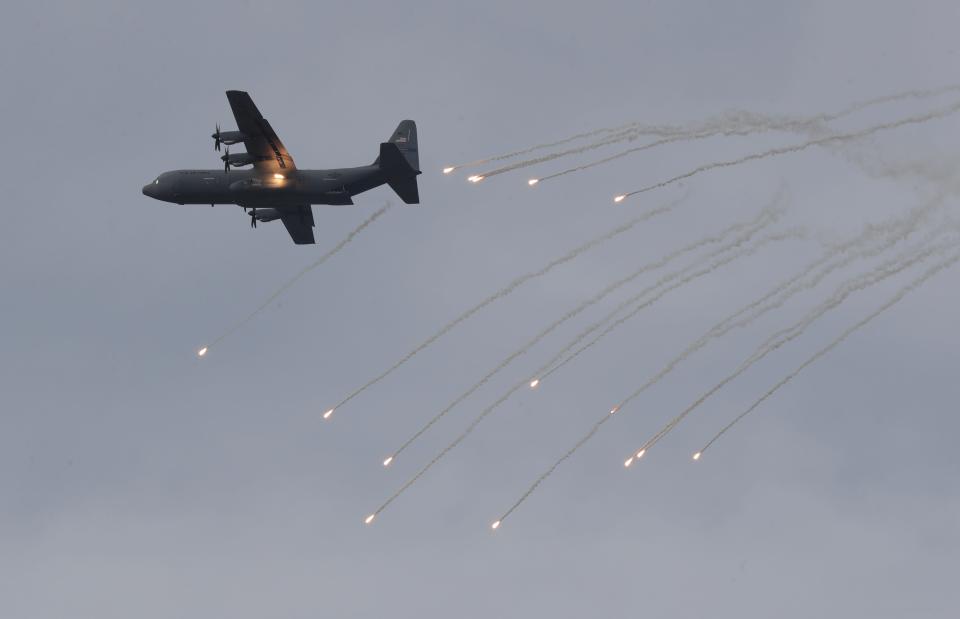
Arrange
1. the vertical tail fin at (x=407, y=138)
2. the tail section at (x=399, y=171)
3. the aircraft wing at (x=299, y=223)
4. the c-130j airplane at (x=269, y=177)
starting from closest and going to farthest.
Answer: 1. the tail section at (x=399, y=171)
2. the c-130j airplane at (x=269, y=177)
3. the vertical tail fin at (x=407, y=138)
4. the aircraft wing at (x=299, y=223)

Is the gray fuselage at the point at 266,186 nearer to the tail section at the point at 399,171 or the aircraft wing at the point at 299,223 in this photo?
the tail section at the point at 399,171

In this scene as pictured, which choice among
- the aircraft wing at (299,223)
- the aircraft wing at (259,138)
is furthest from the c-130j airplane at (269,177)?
the aircraft wing at (299,223)

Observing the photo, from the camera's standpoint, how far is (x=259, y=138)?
→ 204 feet

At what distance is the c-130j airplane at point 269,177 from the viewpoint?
60656 millimetres

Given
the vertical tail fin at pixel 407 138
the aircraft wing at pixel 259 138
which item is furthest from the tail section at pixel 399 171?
the aircraft wing at pixel 259 138

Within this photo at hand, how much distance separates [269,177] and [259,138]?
1966 mm

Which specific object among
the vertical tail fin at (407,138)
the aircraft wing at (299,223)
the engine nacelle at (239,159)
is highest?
the engine nacelle at (239,159)

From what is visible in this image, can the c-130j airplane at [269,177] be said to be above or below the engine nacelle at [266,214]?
above

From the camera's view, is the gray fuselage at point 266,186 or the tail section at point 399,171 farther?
the gray fuselage at point 266,186

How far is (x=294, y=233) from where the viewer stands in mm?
69500

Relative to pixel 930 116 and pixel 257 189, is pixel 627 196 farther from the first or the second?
pixel 257 189

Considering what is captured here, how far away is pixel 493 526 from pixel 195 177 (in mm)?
24778

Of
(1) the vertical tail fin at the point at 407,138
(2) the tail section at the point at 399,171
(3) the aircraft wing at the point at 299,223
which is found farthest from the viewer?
(3) the aircraft wing at the point at 299,223

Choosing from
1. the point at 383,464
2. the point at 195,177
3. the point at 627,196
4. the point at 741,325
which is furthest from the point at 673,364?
the point at 195,177
